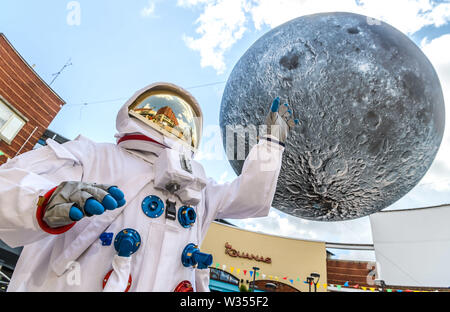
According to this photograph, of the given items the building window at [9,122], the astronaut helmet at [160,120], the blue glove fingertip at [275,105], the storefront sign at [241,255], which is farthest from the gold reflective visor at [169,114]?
the storefront sign at [241,255]

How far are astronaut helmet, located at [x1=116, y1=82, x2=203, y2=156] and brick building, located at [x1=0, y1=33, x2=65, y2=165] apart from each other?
8477 mm

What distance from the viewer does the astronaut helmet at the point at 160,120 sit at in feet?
5.00

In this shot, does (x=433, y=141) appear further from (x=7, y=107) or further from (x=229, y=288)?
(x=229, y=288)

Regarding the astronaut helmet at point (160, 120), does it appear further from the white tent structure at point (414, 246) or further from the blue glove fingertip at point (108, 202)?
the white tent structure at point (414, 246)

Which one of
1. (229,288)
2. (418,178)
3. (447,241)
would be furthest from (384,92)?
(229,288)

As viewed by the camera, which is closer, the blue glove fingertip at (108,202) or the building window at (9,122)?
the blue glove fingertip at (108,202)

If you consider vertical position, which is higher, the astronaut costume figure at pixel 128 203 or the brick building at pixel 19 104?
the brick building at pixel 19 104

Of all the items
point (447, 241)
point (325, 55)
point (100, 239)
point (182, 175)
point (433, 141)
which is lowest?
point (100, 239)

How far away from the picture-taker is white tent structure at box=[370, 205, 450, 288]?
32.2 feet

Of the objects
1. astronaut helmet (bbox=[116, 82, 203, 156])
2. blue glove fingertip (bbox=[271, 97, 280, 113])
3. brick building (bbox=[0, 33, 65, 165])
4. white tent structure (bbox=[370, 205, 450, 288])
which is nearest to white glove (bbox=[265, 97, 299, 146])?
blue glove fingertip (bbox=[271, 97, 280, 113])

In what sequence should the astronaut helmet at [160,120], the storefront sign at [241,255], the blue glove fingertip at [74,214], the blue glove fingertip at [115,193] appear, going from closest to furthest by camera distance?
the blue glove fingertip at [74,214] < the blue glove fingertip at [115,193] < the astronaut helmet at [160,120] < the storefront sign at [241,255]

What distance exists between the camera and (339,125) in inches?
69.8
